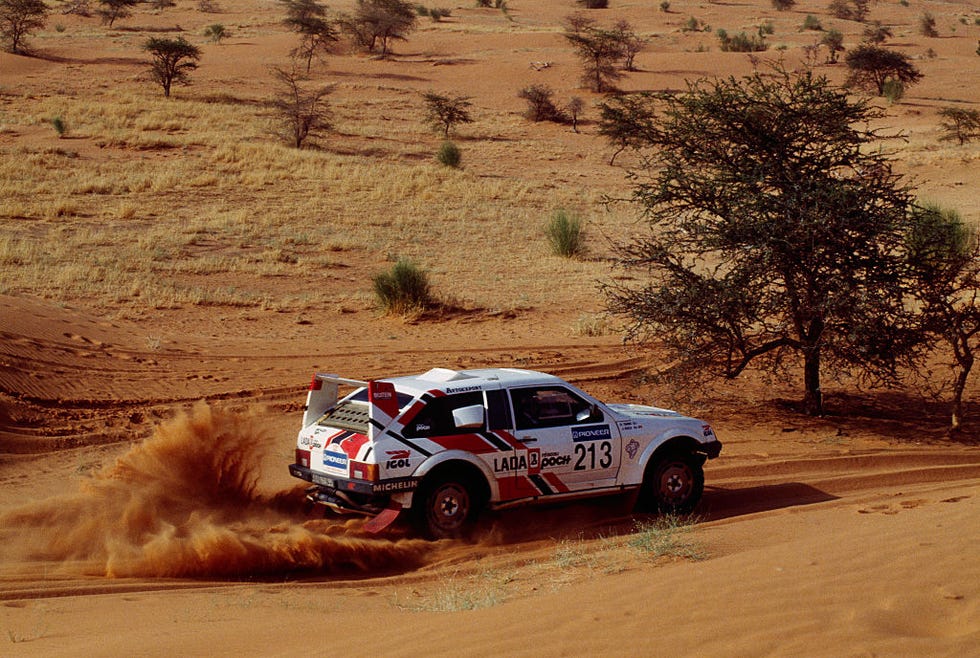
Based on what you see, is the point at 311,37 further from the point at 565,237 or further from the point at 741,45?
the point at 565,237

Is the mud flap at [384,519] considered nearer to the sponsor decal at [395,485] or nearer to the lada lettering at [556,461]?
the sponsor decal at [395,485]

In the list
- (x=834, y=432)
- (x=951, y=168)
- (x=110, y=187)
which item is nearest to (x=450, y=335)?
(x=834, y=432)

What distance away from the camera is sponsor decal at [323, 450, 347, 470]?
1005cm

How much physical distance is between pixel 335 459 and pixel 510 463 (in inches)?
66.6

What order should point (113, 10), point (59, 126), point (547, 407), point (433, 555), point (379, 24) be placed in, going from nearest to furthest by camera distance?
point (433, 555)
point (547, 407)
point (59, 126)
point (379, 24)
point (113, 10)

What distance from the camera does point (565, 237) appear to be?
27938 millimetres

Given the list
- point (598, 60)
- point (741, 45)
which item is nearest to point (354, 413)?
point (598, 60)

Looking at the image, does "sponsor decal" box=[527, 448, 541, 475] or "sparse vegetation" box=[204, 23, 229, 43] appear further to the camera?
"sparse vegetation" box=[204, 23, 229, 43]

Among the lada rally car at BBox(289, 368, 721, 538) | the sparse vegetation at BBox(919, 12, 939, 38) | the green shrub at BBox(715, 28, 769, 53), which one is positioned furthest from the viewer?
Answer: the sparse vegetation at BBox(919, 12, 939, 38)

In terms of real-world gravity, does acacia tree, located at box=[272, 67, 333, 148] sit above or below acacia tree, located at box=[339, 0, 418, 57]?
below

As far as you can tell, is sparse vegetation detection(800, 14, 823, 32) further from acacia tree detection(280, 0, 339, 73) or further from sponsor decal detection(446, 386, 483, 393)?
sponsor decal detection(446, 386, 483, 393)

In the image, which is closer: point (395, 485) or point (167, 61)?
point (395, 485)

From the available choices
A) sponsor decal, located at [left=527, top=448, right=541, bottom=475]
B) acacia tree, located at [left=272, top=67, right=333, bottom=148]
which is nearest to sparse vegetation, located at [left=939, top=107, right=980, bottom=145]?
acacia tree, located at [left=272, top=67, right=333, bottom=148]

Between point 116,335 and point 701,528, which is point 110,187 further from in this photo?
point 701,528
